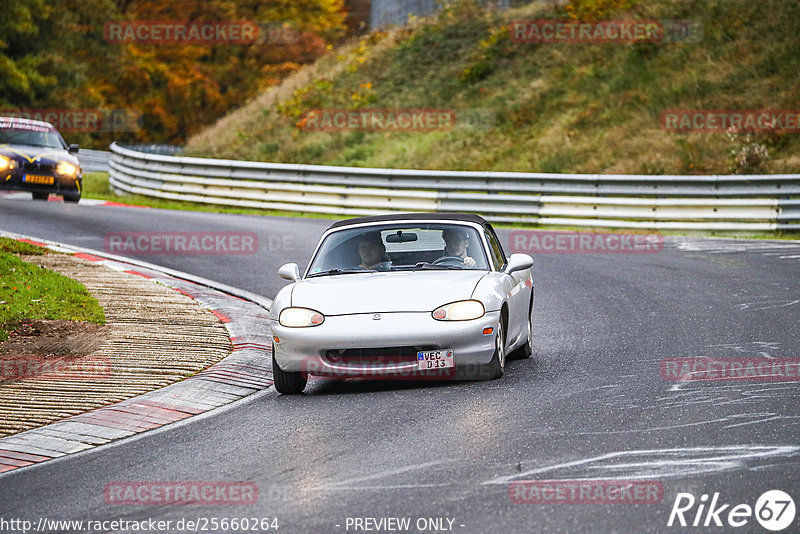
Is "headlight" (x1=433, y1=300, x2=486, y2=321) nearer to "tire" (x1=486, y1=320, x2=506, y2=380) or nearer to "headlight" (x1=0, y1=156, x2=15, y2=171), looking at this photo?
"tire" (x1=486, y1=320, x2=506, y2=380)

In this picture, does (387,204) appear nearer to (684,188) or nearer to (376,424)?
(684,188)

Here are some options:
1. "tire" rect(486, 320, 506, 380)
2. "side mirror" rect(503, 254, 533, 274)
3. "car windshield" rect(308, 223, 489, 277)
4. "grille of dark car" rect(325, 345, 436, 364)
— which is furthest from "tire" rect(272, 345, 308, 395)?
"side mirror" rect(503, 254, 533, 274)

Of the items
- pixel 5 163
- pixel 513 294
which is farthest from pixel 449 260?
pixel 5 163

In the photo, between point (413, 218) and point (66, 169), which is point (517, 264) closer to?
point (413, 218)

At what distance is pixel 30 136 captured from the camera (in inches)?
921

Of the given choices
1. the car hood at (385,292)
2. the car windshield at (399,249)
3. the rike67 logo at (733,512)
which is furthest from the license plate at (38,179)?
the rike67 logo at (733,512)

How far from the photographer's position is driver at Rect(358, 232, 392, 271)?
9.91 metres

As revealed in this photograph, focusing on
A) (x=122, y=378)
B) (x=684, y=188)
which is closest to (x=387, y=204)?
(x=684, y=188)

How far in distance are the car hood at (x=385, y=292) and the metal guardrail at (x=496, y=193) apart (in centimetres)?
1340

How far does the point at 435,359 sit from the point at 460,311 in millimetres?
420

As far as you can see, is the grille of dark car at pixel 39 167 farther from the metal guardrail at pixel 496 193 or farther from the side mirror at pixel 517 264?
the side mirror at pixel 517 264

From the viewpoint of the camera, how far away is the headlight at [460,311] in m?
8.70

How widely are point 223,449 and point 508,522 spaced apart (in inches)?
93.5

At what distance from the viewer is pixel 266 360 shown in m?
10.3
